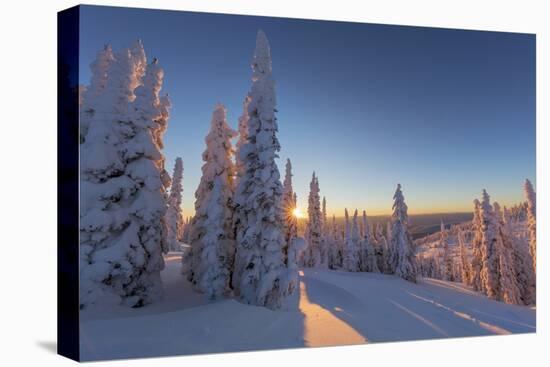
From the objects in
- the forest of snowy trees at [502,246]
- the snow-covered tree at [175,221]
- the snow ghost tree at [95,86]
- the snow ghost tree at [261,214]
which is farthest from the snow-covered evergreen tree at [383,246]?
the snow ghost tree at [95,86]

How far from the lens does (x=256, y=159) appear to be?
19703 millimetres

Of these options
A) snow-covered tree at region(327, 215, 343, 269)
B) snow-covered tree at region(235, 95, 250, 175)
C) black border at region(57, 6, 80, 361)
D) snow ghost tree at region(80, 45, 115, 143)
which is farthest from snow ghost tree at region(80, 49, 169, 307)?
snow-covered tree at region(327, 215, 343, 269)

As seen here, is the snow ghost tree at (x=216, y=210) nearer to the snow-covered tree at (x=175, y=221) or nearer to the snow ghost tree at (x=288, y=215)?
the snow ghost tree at (x=288, y=215)

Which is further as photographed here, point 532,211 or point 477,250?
point 477,250

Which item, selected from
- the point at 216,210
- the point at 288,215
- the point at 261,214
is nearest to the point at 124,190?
the point at 216,210

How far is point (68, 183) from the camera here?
47.9 feet

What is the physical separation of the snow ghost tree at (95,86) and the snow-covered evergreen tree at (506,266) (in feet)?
54.5

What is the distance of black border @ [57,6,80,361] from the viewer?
46.7ft

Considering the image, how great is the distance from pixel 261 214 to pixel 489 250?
19941 mm

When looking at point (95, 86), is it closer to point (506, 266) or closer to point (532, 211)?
point (532, 211)

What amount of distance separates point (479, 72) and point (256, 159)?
10130mm

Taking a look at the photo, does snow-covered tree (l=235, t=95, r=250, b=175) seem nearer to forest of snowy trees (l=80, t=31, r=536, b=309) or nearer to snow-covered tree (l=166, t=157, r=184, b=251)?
forest of snowy trees (l=80, t=31, r=536, b=309)

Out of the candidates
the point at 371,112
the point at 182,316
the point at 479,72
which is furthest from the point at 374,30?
the point at 182,316

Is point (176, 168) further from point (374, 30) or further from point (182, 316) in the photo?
point (374, 30)
